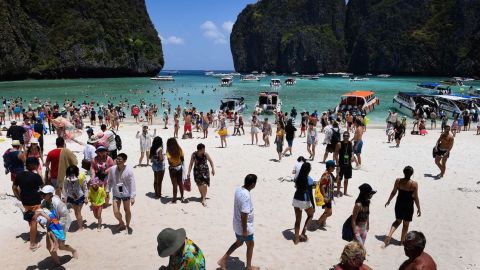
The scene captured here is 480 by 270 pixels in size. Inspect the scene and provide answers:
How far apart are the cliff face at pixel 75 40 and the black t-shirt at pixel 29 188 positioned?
95.6 meters

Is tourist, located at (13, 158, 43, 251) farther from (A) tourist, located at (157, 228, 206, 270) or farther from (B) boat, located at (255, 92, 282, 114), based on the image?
(B) boat, located at (255, 92, 282, 114)

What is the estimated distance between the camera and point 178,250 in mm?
3902

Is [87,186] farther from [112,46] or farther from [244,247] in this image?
[112,46]

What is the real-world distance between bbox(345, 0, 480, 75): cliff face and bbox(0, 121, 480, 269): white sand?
5457 inches

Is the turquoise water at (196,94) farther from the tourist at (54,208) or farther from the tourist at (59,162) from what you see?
the tourist at (54,208)

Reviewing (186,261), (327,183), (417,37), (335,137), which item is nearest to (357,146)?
(335,137)

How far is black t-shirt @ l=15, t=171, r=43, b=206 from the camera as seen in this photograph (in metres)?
6.89

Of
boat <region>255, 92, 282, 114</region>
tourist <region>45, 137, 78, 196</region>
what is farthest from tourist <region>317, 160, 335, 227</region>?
boat <region>255, 92, 282, 114</region>

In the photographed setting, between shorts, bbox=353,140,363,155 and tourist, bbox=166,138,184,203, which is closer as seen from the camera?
tourist, bbox=166,138,184,203

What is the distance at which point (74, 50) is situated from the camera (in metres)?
108

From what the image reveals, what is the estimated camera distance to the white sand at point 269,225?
22.8 feet

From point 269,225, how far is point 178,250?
4812mm

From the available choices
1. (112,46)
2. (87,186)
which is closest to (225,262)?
(87,186)

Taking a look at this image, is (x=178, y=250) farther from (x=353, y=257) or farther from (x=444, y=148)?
(x=444, y=148)
